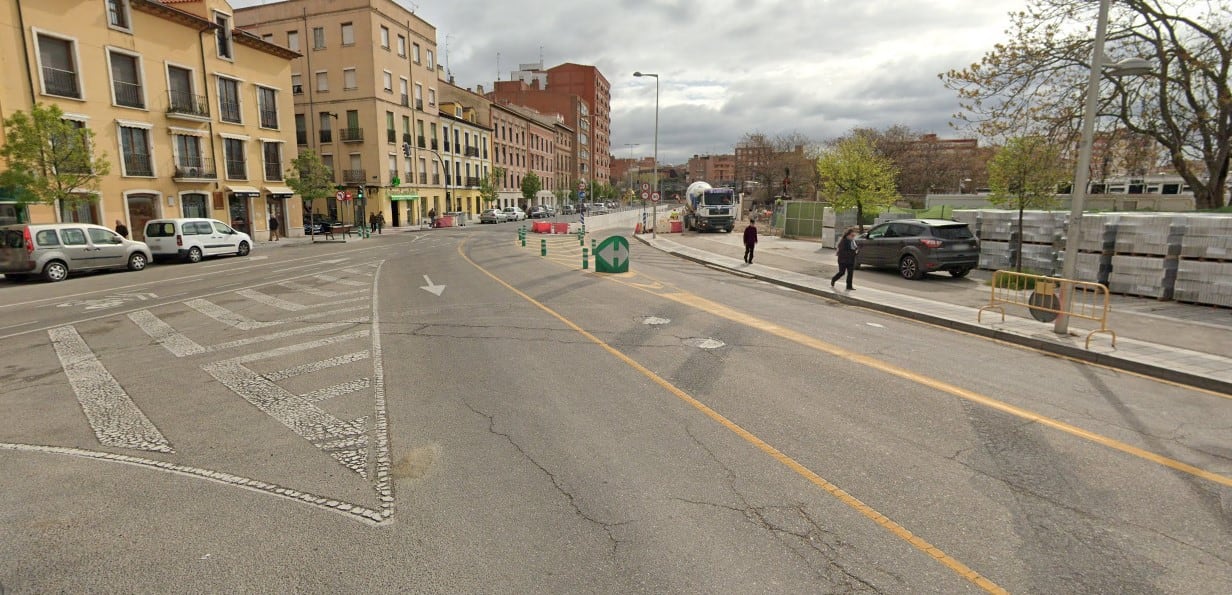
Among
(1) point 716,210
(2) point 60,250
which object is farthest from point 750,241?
(2) point 60,250

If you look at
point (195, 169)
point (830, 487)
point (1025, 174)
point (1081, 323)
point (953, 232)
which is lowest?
point (1081, 323)

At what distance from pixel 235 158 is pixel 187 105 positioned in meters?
3.74

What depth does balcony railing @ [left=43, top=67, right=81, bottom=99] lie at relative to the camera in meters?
23.8

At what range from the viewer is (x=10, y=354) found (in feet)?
27.5

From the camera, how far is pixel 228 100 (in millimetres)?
32844

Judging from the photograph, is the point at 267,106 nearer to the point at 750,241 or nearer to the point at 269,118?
the point at 269,118

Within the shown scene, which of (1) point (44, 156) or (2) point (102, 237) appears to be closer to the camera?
(2) point (102, 237)

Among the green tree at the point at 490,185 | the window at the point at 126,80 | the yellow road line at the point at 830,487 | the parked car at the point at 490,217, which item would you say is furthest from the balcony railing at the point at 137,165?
the green tree at the point at 490,185

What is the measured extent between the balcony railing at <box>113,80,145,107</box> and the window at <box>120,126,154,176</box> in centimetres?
110

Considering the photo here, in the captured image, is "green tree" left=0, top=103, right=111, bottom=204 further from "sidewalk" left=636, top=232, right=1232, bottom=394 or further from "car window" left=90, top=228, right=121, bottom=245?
"sidewalk" left=636, top=232, right=1232, bottom=394

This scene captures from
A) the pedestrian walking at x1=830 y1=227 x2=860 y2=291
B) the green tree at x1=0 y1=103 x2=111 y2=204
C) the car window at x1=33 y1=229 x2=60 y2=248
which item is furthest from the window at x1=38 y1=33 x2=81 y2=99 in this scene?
the pedestrian walking at x1=830 y1=227 x2=860 y2=291

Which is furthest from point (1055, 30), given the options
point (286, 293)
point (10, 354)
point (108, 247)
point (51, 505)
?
point (108, 247)

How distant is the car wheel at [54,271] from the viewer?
17062 millimetres

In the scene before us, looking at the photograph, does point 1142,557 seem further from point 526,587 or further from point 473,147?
point 473,147
